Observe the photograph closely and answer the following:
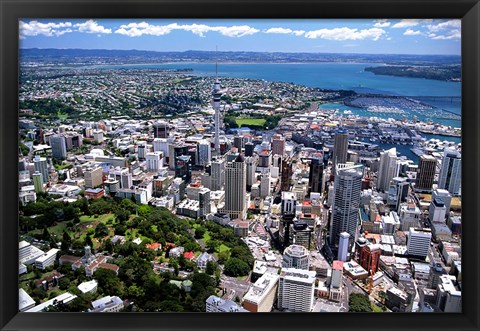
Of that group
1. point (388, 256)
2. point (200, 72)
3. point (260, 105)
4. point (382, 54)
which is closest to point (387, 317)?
point (382, 54)

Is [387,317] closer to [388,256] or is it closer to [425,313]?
[425,313]

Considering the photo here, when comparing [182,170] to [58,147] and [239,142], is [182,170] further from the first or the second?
[58,147]

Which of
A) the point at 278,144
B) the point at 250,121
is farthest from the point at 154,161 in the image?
the point at 278,144

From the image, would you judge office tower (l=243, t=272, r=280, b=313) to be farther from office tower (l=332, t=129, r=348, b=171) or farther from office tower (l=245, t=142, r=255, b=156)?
office tower (l=245, t=142, r=255, b=156)

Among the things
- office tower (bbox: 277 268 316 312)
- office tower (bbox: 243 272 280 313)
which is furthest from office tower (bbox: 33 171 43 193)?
office tower (bbox: 277 268 316 312)

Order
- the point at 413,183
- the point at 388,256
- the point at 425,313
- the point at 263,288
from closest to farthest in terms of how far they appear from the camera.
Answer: the point at 425,313
the point at 263,288
the point at 388,256
the point at 413,183
